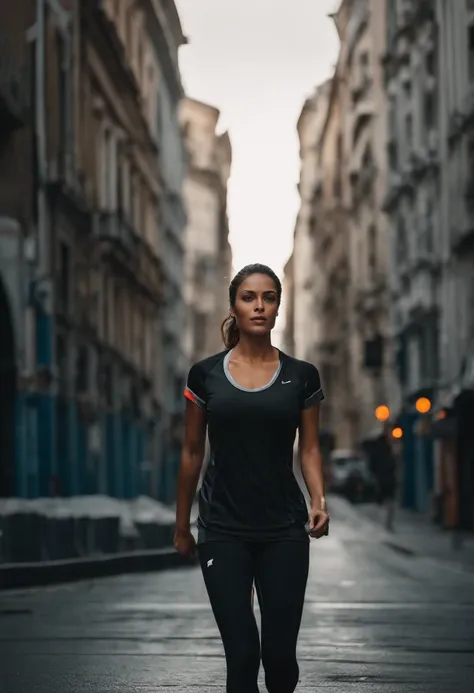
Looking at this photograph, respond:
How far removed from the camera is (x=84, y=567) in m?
20.6

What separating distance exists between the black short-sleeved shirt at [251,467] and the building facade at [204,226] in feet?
347

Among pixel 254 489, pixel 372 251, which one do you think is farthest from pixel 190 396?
pixel 372 251

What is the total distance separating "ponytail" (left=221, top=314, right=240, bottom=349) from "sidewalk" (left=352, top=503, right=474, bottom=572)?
52.3 feet

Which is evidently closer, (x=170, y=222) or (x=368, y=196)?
(x=368, y=196)

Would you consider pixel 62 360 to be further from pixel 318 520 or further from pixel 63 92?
pixel 318 520

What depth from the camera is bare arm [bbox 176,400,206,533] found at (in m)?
6.39

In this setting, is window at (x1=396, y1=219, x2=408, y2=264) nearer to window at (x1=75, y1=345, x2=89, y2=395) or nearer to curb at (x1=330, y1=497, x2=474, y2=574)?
curb at (x1=330, y1=497, x2=474, y2=574)

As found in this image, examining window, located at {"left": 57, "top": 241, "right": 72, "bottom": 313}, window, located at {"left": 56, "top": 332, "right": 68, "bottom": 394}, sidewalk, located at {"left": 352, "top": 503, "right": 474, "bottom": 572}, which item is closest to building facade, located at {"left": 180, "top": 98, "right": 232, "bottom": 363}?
sidewalk, located at {"left": 352, "top": 503, "right": 474, "bottom": 572}

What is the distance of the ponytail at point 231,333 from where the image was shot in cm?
657

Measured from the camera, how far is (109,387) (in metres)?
47.1

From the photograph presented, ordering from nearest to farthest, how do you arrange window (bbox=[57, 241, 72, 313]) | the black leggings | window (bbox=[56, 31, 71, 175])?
the black leggings → window (bbox=[56, 31, 71, 175]) → window (bbox=[57, 241, 72, 313])

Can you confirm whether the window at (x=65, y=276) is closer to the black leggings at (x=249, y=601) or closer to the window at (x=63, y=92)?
the window at (x=63, y=92)

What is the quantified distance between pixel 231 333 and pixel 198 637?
616 centimetres

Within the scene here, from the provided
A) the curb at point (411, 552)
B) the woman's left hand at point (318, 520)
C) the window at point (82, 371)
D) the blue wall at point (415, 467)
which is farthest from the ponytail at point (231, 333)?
the blue wall at point (415, 467)
